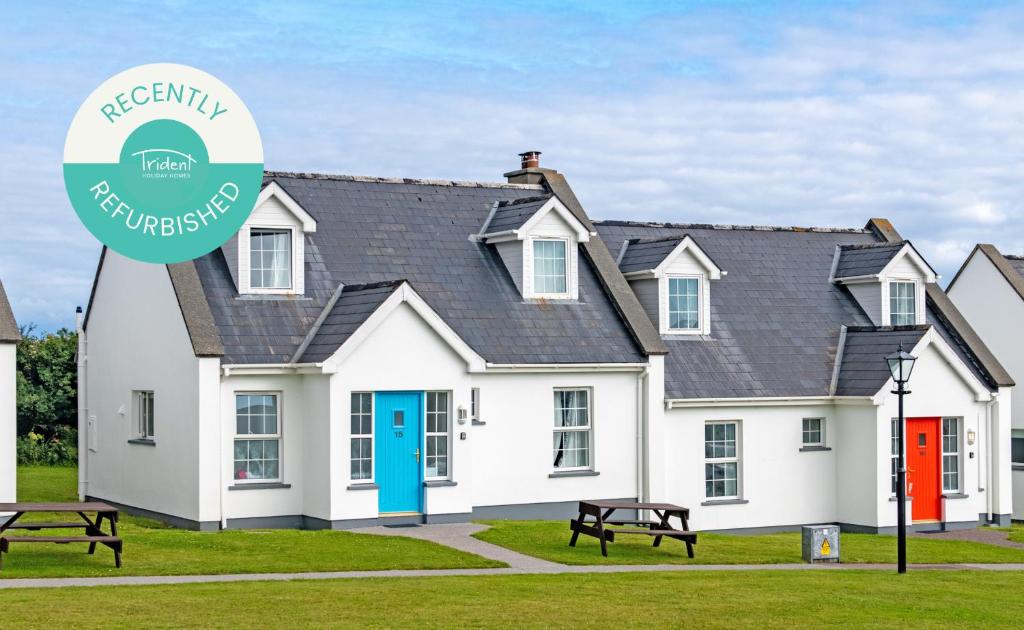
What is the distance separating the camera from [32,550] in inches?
890

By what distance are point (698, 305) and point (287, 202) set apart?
1037 centimetres

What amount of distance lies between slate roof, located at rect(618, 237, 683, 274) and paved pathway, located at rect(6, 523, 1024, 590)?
27.6 ft

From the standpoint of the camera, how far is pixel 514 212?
107 feet

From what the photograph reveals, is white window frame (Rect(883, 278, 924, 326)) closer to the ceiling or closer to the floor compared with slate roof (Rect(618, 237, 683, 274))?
closer to the floor

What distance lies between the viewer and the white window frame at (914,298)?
35938 mm

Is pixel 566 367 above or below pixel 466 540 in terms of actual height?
above

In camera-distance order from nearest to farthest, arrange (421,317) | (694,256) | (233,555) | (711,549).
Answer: (233,555)
(711,549)
(421,317)
(694,256)

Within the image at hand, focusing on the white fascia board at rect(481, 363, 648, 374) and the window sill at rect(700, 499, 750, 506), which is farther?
the window sill at rect(700, 499, 750, 506)

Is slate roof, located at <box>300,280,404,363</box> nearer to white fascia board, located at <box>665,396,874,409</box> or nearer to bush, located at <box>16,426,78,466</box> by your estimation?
white fascia board, located at <box>665,396,874,409</box>

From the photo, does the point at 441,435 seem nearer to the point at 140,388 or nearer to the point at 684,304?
the point at 140,388

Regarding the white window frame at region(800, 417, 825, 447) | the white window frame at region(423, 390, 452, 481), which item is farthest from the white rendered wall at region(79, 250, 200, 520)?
the white window frame at region(800, 417, 825, 447)

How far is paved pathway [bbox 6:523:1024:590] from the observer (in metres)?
19.8

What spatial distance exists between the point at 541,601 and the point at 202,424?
1030 cm

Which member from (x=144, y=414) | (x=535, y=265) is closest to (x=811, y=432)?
(x=535, y=265)
